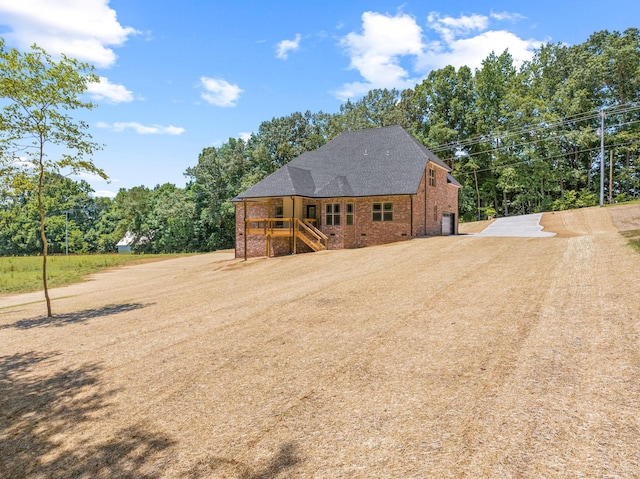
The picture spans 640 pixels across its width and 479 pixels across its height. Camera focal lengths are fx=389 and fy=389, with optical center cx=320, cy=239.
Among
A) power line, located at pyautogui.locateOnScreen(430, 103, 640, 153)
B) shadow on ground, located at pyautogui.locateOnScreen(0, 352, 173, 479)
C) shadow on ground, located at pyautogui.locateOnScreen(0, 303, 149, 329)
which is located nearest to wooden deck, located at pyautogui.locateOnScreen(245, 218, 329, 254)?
shadow on ground, located at pyautogui.locateOnScreen(0, 303, 149, 329)

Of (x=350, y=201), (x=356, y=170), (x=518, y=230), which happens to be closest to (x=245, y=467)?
(x=350, y=201)

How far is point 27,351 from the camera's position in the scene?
823 cm

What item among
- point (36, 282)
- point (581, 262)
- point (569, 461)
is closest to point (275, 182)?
point (36, 282)

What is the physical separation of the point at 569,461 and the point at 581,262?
10.6m

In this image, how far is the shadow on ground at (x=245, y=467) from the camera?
12.4ft

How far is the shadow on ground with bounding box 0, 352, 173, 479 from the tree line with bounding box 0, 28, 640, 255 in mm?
42787

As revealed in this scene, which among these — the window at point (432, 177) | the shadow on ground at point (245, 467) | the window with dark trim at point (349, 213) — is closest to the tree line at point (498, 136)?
the window at point (432, 177)

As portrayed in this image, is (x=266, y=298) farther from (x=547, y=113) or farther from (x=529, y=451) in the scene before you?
(x=547, y=113)

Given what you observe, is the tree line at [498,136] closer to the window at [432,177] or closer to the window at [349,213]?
the window at [432,177]

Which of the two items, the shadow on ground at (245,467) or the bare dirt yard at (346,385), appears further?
the bare dirt yard at (346,385)

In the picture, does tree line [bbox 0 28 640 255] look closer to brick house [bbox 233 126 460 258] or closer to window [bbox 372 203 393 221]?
brick house [bbox 233 126 460 258]

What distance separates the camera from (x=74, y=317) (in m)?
11.4

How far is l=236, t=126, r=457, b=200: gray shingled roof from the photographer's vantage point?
25609 mm

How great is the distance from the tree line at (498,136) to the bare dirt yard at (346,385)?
40.2m
